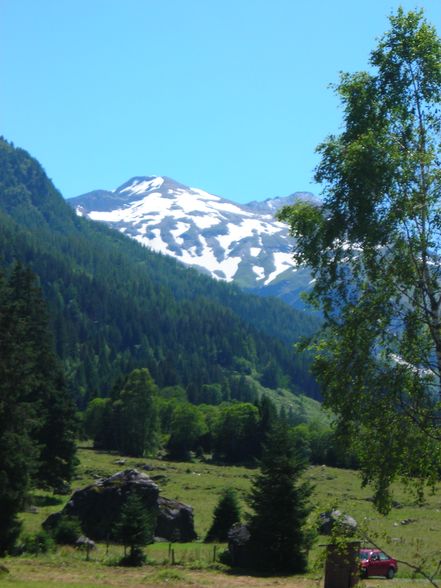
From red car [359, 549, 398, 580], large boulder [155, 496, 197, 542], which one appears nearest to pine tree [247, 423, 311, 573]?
red car [359, 549, 398, 580]

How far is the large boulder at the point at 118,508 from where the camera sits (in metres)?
50.6

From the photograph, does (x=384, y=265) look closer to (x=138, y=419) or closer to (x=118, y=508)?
(x=118, y=508)

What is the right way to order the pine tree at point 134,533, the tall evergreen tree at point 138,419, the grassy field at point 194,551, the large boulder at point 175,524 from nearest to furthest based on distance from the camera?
the grassy field at point 194,551 → the pine tree at point 134,533 → the large boulder at point 175,524 → the tall evergreen tree at point 138,419

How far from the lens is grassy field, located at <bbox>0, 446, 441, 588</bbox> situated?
30.9 metres

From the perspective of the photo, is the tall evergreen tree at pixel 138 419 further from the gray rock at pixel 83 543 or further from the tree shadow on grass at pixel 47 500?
the gray rock at pixel 83 543

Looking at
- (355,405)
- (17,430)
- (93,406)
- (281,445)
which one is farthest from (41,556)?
(93,406)

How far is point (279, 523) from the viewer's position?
3919 cm

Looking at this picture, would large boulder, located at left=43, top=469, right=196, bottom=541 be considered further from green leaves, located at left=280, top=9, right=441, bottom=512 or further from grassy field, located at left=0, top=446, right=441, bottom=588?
green leaves, located at left=280, top=9, right=441, bottom=512

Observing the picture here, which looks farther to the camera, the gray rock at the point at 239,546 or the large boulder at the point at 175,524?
the large boulder at the point at 175,524

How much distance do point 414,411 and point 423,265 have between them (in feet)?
12.1

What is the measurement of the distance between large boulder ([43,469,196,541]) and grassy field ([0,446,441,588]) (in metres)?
2.33

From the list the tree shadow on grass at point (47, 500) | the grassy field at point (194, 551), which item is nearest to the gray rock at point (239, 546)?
the grassy field at point (194, 551)

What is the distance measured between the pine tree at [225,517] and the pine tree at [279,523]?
997 cm

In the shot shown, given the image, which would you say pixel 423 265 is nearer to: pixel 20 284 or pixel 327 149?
pixel 327 149
